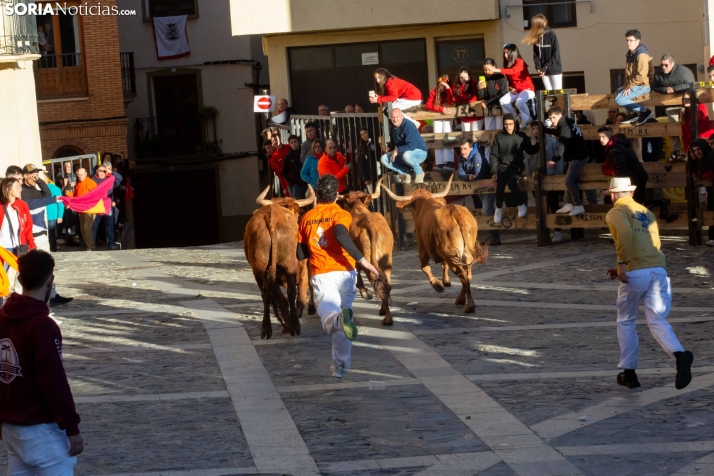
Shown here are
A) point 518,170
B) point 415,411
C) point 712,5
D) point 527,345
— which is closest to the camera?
point 415,411

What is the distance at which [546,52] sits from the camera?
1803 cm

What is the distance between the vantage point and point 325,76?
1030 inches

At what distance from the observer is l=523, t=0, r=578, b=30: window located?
24.6 metres

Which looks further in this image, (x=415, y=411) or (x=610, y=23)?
(x=610, y=23)

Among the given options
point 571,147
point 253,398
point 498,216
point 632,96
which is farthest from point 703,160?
point 253,398

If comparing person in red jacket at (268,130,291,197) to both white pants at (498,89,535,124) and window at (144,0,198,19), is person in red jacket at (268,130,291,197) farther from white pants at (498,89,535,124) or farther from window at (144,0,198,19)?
window at (144,0,198,19)

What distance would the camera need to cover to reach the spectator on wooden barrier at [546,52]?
709 inches

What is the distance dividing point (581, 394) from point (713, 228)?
855 centimetres

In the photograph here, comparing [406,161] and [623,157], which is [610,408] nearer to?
[623,157]

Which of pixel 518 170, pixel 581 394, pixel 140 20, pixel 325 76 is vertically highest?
pixel 140 20

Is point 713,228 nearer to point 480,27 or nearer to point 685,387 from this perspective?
point 685,387

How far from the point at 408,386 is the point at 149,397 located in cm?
227

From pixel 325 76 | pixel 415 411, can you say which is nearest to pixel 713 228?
pixel 415 411

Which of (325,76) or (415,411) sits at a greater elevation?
(325,76)
